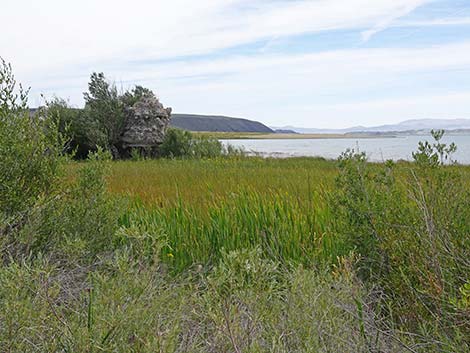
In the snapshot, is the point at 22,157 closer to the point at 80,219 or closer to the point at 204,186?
the point at 80,219

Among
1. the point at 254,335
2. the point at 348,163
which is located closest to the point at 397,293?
the point at 348,163

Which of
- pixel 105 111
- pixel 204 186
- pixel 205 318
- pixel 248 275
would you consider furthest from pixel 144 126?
pixel 248 275

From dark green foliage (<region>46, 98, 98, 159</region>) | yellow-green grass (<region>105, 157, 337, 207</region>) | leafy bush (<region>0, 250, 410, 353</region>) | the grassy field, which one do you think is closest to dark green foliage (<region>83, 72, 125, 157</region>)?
dark green foliage (<region>46, 98, 98, 159</region>)

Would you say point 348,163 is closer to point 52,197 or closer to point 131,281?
point 131,281

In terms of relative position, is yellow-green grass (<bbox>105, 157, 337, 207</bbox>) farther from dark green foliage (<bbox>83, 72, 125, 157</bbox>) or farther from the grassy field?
dark green foliage (<bbox>83, 72, 125, 157</bbox>)

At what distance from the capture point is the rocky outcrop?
21109 millimetres

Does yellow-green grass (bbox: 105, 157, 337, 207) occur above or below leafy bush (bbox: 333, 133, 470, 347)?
below

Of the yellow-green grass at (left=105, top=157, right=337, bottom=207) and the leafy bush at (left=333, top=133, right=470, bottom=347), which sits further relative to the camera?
the yellow-green grass at (left=105, top=157, right=337, bottom=207)

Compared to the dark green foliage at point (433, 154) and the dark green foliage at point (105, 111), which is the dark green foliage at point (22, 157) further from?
the dark green foliage at point (105, 111)

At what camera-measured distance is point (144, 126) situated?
2111 cm

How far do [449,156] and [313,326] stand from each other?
2.20 meters

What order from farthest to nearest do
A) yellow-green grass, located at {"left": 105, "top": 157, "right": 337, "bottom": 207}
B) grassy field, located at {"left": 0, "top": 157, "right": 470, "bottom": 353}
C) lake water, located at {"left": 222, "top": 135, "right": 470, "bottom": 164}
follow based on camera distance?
lake water, located at {"left": 222, "top": 135, "right": 470, "bottom": 164} < yellow-green grass, located at {"left": 105, "top": 157, "right": 337, "bottom": 207} < grassy field, located at {"left": 0, "top": 157, "right": 470, "bottom": 353}

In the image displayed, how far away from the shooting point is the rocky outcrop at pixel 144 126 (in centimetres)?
2111

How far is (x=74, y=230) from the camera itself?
16.1ft
